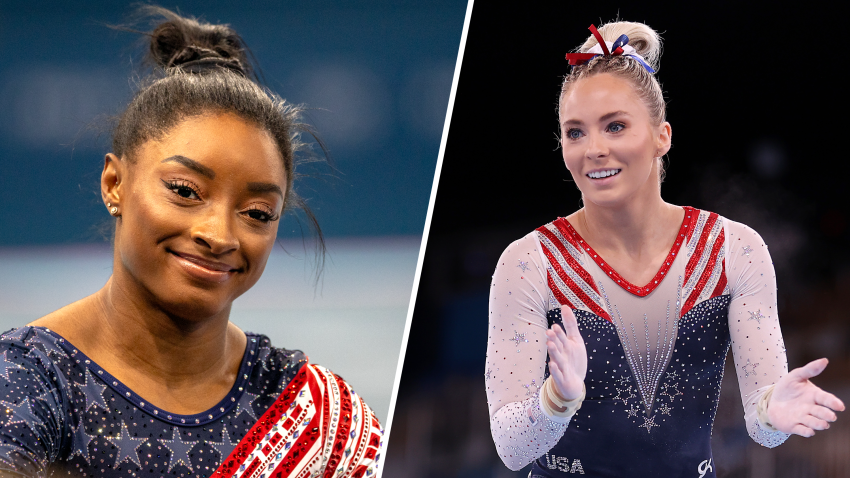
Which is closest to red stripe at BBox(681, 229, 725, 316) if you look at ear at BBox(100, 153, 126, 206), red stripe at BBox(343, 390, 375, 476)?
red stripe at BBox(343, 390, 375, 476)

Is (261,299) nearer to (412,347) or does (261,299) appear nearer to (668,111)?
(412,347)

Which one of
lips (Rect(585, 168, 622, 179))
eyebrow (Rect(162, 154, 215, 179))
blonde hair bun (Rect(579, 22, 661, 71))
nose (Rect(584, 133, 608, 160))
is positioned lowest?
eyebrow (Rect(162, 154, 215, 179))

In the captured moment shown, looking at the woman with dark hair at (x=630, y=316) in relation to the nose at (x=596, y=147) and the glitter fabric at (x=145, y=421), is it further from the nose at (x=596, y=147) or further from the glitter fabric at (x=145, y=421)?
the glitter fabric at (x=145, y=421)

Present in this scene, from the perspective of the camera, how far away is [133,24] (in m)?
2.45

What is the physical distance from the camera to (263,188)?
1.80m

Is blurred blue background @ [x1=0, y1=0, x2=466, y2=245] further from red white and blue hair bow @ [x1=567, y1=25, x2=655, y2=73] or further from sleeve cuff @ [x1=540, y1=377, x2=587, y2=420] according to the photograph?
sleeve cuff @ [x1=540, y1=377, x2=587, y2=420]

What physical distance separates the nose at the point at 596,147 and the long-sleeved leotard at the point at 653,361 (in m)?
0.26

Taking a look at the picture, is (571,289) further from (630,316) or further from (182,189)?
(182,189)

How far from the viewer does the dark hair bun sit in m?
1.97

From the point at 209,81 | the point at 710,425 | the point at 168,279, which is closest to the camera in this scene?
the point at 168,279

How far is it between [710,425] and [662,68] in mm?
912

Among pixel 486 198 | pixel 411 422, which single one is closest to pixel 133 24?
pixel 486 198

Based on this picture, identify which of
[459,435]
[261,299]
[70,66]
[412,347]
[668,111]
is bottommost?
[459,435]

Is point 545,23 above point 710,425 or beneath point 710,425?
above
